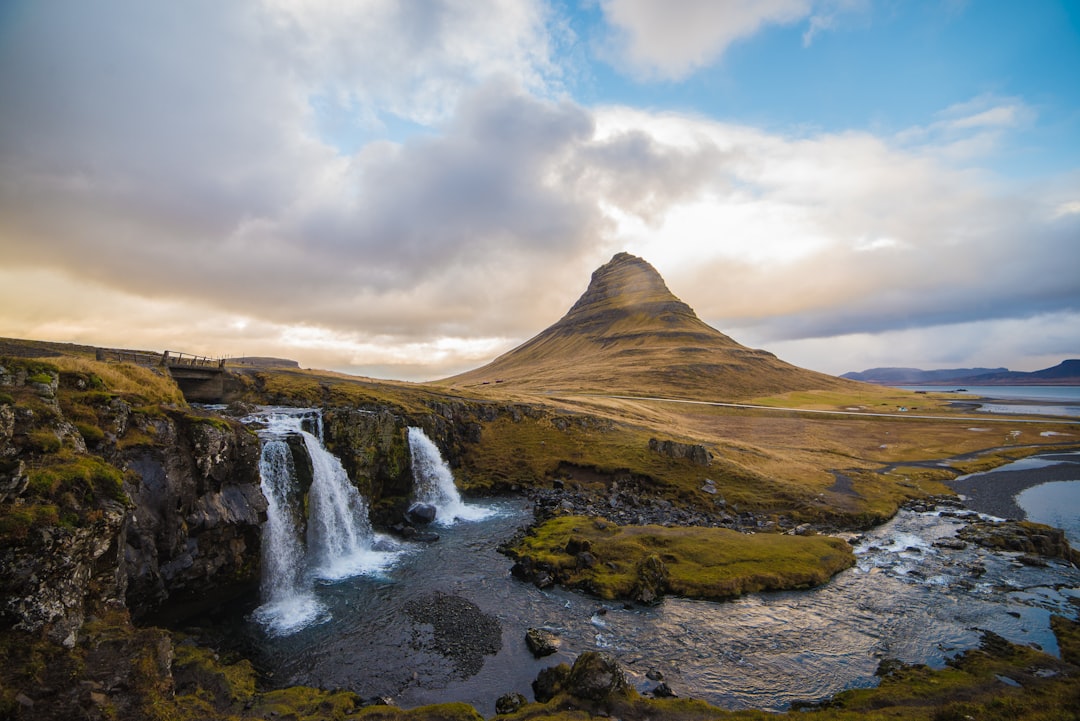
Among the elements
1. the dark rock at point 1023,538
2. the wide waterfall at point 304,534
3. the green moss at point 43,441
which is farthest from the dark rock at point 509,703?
the dark rock at point 1023,538

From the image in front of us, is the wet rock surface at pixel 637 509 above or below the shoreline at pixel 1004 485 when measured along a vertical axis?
above

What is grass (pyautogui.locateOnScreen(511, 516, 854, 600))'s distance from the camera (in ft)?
117

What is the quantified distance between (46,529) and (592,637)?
26.8 metres

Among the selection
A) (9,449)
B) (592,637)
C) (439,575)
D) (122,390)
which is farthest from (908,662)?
(122,390)

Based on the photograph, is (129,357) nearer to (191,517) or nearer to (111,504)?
(191,517)

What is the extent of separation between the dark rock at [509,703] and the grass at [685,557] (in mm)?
13137

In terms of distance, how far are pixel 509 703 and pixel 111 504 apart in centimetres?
2031

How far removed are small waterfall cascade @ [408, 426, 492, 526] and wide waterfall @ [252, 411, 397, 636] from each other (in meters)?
9.11

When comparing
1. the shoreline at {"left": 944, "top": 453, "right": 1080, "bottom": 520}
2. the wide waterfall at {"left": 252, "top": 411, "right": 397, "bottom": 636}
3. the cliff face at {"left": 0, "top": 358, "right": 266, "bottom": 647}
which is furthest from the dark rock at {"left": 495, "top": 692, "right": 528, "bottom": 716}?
the shoreline at {"left": 944, "top": 453, "right": 1080, "bottom": 520}

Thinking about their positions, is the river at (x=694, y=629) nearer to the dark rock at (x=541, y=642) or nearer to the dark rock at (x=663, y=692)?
the dark rock at (x=541, y=642)

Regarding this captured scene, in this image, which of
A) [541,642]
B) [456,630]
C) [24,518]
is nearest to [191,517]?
[24,518]

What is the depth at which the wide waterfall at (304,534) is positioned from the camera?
32312mm

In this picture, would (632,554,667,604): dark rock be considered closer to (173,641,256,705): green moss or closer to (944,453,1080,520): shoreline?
(173,641,256,705): green moss

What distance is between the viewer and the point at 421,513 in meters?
50.8
